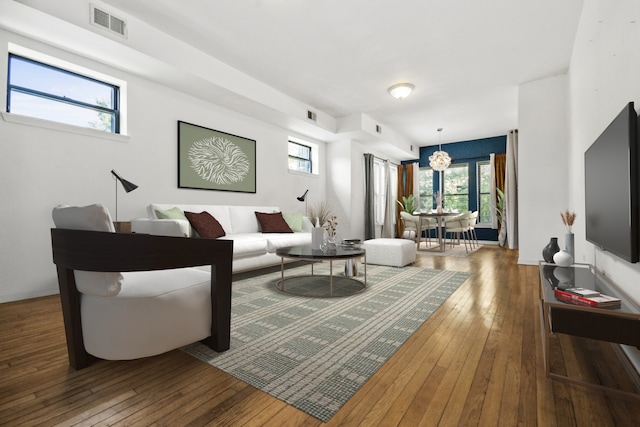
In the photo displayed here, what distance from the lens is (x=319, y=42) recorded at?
3.64m

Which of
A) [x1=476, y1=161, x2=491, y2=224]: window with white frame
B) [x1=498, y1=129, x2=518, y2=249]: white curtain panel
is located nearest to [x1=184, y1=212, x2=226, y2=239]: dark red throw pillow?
[x1=498, y1=129, x2=518, y2=249]: white curtain panel

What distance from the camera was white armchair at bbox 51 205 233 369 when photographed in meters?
1.42

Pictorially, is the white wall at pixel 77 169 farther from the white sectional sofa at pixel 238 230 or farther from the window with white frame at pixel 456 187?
the window with white frame at pixel 456 187

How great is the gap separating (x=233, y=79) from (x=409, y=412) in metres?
4.32

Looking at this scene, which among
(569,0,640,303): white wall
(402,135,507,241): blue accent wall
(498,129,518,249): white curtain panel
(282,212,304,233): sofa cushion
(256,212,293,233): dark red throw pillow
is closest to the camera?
(569,0,640,303): white wall

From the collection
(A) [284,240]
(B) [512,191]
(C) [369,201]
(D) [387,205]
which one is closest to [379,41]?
(A) [284,240]

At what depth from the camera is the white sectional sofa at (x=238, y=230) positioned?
3.24 m

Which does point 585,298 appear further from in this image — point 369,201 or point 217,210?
point 369,201

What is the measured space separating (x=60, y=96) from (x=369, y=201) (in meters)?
5.81

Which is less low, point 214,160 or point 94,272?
point 214,160

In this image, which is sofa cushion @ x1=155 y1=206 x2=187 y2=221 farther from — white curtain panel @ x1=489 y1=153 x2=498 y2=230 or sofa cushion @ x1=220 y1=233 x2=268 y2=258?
white curtain panel @ x1=489 y1=153 x2=498 y2=230

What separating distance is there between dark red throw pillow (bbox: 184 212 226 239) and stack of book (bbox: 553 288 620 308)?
3378mm

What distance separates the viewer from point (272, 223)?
15.5ft

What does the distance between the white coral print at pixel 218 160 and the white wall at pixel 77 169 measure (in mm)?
233
